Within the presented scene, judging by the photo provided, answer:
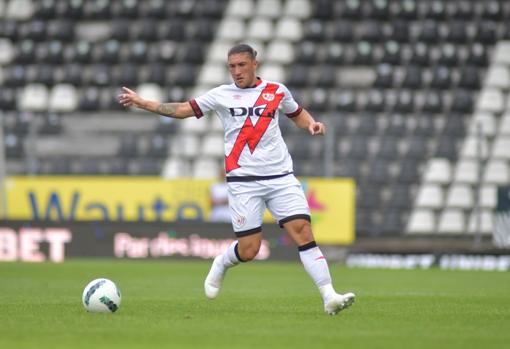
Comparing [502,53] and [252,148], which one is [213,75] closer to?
[502,53]

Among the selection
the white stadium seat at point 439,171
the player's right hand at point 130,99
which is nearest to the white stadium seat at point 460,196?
the white stadium seat at point 439,171

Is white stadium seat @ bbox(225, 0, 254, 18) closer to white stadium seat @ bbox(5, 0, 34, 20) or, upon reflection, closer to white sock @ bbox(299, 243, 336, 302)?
white stadium seat @ bbox(5, 0, 34, 20)

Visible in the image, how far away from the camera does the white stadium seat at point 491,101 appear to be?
27281mm

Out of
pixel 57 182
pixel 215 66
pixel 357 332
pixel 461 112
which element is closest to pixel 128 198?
pixel 57 182

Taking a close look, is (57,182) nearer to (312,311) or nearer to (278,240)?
(278,240)

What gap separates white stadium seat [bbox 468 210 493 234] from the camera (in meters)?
23.1

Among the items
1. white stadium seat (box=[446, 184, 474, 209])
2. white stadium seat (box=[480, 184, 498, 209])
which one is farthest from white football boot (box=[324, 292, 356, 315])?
white stadium seat (box=[446, 184, 474, 209])

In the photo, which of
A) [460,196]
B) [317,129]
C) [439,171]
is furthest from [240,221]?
[439,171]

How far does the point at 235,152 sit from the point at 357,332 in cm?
248

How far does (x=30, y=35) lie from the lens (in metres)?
29.3

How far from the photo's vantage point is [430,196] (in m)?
24.9

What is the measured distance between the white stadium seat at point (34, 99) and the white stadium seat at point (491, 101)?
9817 millimetres

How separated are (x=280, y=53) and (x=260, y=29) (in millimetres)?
832

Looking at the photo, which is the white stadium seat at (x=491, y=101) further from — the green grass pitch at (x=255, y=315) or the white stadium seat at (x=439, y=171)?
the green grass pitch at (x=255, y=315)
